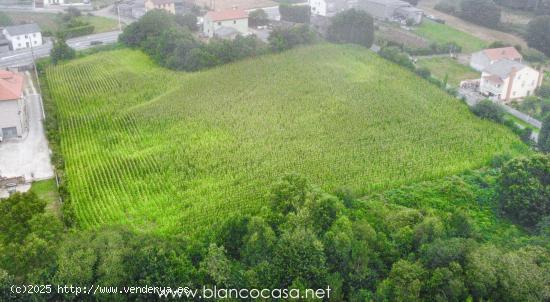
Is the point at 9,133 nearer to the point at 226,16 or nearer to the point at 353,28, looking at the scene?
the point at 226,16

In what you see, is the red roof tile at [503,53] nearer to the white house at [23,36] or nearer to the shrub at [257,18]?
the shrub at [257,18]

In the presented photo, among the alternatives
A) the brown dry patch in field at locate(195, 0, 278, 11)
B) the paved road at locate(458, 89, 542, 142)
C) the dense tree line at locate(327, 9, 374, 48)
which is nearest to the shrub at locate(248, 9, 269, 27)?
the brown dry patch in field at locate(195, 0, 278, 11)


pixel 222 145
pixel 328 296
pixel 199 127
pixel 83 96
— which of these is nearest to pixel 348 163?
pixel 222 145

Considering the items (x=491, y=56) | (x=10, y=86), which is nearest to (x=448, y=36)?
(x=491, y=56)

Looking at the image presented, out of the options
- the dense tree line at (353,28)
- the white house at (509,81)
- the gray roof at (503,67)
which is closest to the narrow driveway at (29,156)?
the dense tree line at (353,28)

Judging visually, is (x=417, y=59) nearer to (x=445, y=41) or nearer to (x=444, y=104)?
(x=445, y=41)
